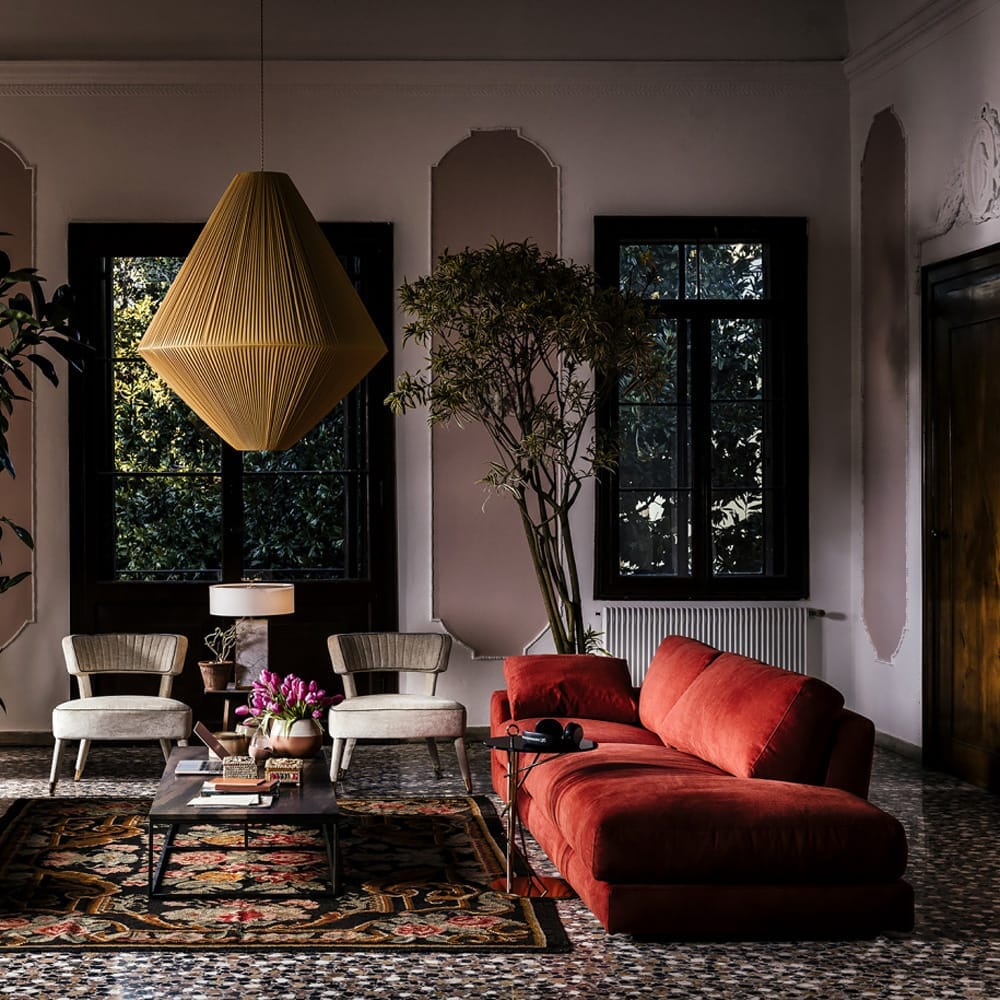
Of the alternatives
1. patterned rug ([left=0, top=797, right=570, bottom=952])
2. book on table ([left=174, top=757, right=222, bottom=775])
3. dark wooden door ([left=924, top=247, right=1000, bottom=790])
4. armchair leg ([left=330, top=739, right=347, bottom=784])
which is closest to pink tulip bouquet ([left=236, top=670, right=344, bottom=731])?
book on table ([left=174, top=757, right=222, bottom=775])

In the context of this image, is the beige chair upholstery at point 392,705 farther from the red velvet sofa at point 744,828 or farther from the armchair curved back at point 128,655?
the red velvet sofa at point 744,828

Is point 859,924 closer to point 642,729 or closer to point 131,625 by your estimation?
point 642,729

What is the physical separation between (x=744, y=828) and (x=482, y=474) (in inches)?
170

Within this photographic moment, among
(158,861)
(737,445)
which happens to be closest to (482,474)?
(737,445)

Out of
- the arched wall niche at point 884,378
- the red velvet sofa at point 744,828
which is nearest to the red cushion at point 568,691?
the red velvet sofa at point 744,828

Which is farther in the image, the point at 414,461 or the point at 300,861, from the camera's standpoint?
the point at 414,461

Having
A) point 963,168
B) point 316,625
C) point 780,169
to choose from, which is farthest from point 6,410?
point 963,168

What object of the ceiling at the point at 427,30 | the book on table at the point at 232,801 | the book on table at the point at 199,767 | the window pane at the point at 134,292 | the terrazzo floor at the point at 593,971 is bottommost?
the terrazzo floor at the point at 593,971

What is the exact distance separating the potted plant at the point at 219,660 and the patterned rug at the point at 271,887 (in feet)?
3.80

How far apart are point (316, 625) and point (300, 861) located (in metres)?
3.03

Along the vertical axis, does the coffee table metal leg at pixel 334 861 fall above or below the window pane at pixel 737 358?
below

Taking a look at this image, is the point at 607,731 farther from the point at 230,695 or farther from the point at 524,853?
the point at 230,695

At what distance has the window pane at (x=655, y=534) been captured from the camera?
857 centimetres

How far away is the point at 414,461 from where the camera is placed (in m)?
8.46
